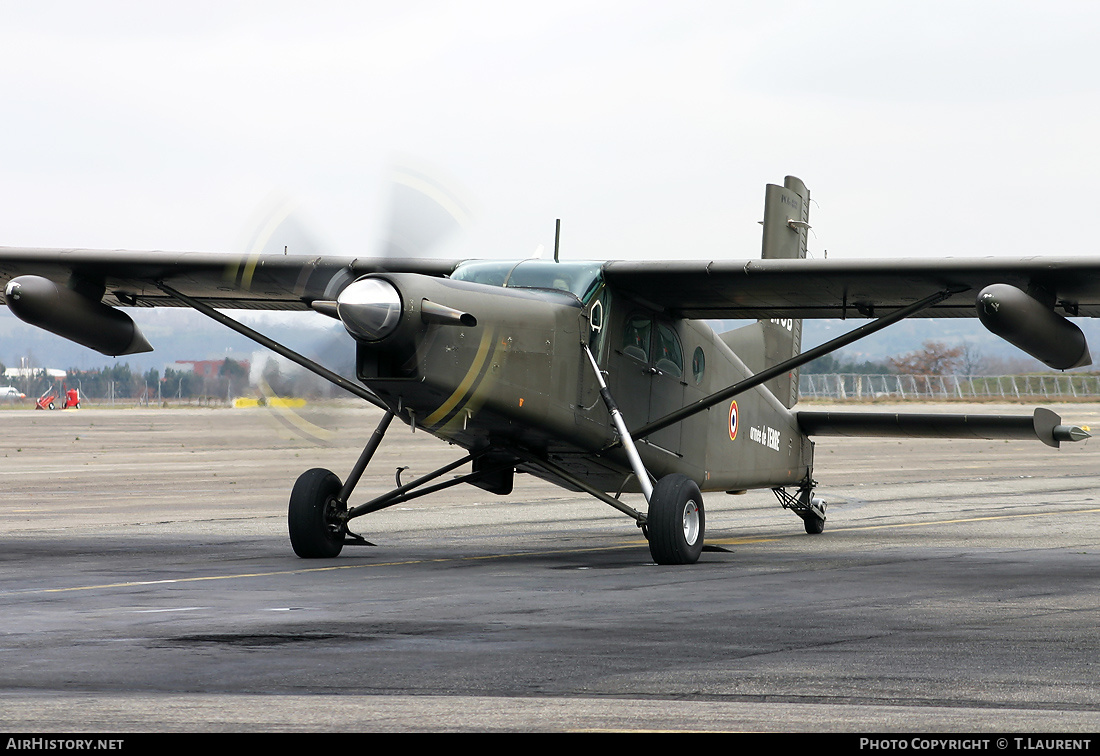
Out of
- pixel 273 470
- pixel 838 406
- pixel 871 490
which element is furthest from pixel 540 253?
pixel 838 406

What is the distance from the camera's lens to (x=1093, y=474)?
39688 millimetres

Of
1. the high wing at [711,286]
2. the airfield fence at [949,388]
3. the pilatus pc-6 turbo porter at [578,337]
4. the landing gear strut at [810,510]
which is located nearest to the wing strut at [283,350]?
the pilatus pc-6 turbo porter at [578,337]

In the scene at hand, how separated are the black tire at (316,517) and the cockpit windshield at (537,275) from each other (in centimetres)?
290

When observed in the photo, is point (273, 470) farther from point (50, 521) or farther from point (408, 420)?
point (408, 420)

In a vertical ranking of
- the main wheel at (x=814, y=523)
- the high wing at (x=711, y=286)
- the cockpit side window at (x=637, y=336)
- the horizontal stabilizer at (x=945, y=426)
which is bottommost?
the main wheel at (x=814, y=523)

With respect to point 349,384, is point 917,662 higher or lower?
lower

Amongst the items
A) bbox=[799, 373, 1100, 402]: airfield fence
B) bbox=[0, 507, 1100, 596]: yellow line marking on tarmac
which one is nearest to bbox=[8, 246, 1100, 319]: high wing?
bbox=[0, 507, 1100, 596]: yellow line marking on tarmac

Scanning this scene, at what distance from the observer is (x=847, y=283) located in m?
16.9

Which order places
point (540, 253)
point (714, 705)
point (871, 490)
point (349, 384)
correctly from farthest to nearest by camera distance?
1. point (871, 490)
2. point (540, 253)
3. point (349, 384)
4. point (714, 705)

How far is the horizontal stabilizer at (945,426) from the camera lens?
18.6m

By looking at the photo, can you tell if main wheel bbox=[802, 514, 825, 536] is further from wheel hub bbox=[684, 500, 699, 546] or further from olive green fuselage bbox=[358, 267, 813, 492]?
wheel hub bbox=[684, 500, 699, 546]

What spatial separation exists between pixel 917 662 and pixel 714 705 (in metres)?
2.06

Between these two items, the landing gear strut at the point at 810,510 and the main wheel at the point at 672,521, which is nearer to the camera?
the main wheel at the point at 672,521

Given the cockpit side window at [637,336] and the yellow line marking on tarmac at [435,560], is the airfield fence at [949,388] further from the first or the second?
the cockpit side window at [637,336]
